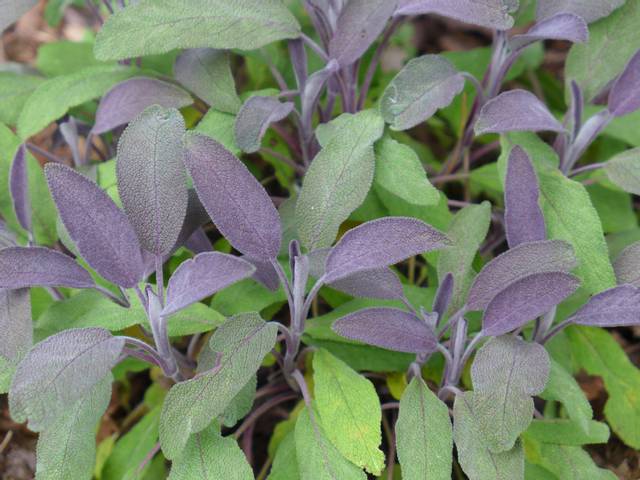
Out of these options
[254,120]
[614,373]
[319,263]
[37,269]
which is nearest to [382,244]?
[319,263]

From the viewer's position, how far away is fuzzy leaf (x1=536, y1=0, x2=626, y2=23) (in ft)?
3.63

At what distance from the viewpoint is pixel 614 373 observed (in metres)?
1.14

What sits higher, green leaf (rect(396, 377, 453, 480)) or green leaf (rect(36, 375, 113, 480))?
green leaf (rect(36, 375, 113, 480))

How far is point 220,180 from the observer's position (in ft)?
2.81

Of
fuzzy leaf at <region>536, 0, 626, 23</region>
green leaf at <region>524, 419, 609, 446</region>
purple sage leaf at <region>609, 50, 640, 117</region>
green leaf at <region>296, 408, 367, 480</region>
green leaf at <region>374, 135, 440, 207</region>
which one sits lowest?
green leaf at <region>524, 419, 609, 446</region>

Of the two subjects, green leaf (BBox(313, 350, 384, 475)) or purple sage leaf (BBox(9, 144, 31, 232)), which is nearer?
green leaf (BBox(313, 350, 384, 475))

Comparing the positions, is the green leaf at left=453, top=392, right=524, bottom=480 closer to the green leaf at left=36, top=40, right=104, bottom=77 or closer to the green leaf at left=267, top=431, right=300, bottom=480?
the green leaf at left=267, top=431, right=300, bottom=480

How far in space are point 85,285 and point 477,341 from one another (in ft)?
1.80

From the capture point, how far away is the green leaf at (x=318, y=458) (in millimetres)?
897

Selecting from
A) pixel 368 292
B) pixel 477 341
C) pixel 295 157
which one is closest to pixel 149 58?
pixel 295 157

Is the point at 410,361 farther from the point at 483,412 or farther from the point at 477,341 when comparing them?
the point at 483,412

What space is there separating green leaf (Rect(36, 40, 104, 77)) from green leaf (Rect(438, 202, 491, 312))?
0.87 metres

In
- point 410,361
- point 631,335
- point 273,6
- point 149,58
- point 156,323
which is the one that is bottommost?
point 631,335

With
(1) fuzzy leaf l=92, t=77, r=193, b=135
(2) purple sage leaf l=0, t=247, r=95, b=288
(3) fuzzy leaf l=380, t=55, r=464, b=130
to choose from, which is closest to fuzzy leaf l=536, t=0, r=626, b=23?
(3) fuzzy leaf l=380, t=55, r=464, b=130
